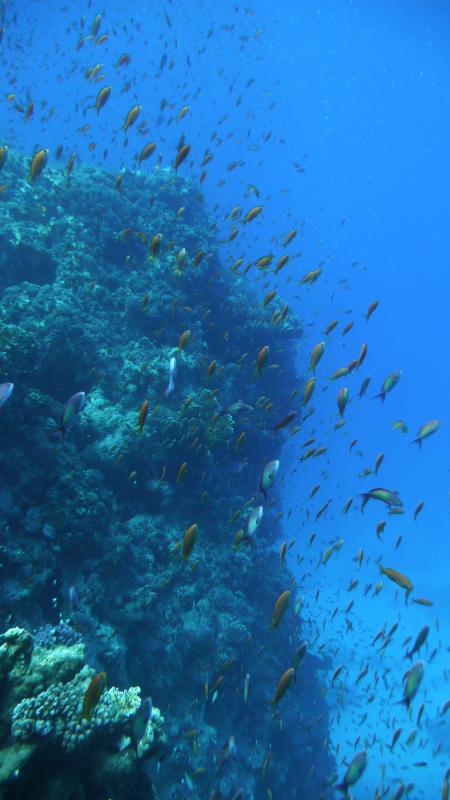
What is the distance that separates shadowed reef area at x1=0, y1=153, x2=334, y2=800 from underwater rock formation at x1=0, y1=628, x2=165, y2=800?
2 cm

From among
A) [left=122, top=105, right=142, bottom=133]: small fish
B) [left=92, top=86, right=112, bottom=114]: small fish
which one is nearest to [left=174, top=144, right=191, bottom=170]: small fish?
[left=122, top=105, right=142, bottom=133]: small fish

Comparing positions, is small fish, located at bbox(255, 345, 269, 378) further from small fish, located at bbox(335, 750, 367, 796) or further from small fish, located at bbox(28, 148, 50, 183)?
small fish, located at bbox(335, 750, 367, 796)

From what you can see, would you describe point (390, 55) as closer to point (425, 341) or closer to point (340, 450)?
point (340, 450)

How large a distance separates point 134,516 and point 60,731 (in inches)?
250

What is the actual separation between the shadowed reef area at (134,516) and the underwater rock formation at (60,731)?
0.02 m

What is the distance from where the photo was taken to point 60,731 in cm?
352

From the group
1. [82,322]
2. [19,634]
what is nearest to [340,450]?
[82,322]

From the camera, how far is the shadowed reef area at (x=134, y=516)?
4180 millimetres

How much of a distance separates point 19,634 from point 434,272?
7065 inches

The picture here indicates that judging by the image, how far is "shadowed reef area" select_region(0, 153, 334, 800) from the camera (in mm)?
4180

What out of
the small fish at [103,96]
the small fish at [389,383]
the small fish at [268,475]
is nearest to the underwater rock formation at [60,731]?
the small fish at [268,475]

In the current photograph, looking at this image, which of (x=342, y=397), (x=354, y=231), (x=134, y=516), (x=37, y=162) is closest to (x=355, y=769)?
(x=342, y=397)

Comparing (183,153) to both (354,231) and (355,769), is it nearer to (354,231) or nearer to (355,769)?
(355,769)

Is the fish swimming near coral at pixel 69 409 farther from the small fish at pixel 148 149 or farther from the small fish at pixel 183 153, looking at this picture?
the small fish at pixel 148 149
